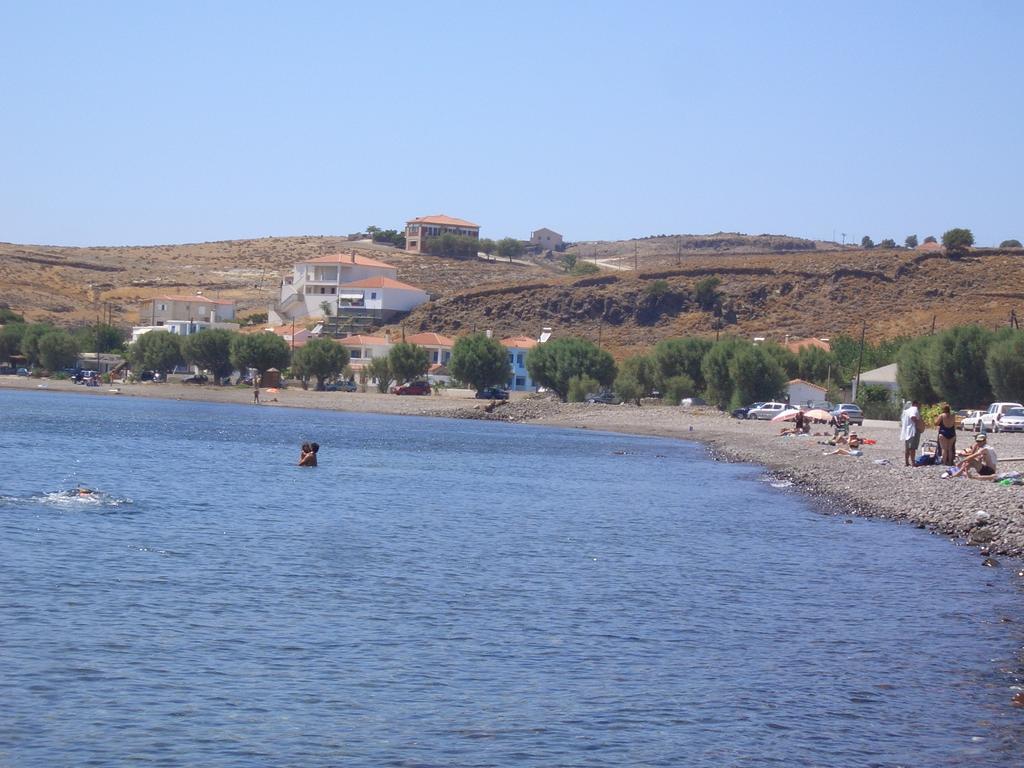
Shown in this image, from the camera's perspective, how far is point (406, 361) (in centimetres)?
9588

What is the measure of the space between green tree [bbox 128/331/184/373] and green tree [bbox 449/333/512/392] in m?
24.5

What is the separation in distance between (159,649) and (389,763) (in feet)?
14.8

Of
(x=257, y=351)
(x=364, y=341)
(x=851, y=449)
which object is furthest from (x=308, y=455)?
(x=364, y=341)

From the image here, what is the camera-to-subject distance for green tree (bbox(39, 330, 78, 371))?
102875mm

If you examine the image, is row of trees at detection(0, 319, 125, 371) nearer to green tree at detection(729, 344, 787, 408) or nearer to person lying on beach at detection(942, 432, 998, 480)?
green tree at detection(729, 344, 787, 408)

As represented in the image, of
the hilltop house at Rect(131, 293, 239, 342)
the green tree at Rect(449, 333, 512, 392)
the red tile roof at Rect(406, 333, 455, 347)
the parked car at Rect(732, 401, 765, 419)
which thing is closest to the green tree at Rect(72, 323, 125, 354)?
the hilltop house at Rect(131, 293, 239, 342)

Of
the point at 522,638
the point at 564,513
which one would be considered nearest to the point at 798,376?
the point at 564,513

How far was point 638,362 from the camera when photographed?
87688 millimetres

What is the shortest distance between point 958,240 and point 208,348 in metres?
69.2

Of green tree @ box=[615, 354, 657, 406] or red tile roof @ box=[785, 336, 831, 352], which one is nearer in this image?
green tree @ box=[615, 354, 657, 406]

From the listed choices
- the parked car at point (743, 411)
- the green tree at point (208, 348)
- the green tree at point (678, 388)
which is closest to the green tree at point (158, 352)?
the green tree at point (208, 348)

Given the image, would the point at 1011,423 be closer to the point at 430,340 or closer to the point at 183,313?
the point at 430,340

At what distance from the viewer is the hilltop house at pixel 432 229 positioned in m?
164

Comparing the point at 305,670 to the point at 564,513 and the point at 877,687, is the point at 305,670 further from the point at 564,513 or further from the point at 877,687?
the point at 564,513
